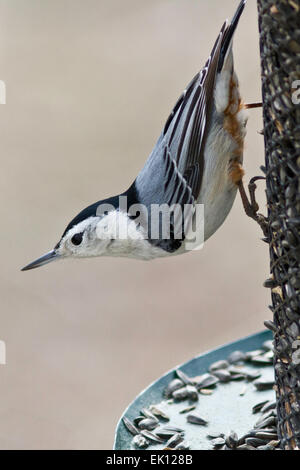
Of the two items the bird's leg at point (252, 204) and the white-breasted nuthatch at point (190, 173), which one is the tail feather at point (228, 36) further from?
the bird's leg at point (252, 204)

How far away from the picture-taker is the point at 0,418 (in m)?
4.63

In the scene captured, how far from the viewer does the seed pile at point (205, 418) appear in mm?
1904

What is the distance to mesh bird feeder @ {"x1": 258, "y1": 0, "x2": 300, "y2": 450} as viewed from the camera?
5.12ft

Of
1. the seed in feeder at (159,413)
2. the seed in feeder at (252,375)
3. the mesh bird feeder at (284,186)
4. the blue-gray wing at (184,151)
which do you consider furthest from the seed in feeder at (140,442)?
the blue-gray wing at (184,151)

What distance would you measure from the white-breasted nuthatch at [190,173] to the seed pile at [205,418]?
0.41 metres

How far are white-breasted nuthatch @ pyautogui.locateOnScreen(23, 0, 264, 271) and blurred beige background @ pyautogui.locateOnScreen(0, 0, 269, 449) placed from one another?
Result: 8.71ft

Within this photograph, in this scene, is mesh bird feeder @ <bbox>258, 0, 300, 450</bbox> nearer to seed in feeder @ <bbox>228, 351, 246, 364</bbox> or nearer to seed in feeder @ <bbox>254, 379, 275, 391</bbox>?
seed in feeder @ <bbox>254, 379, 275, 391</bbox>

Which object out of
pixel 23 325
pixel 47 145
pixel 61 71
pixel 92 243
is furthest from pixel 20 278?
pixel 92 243

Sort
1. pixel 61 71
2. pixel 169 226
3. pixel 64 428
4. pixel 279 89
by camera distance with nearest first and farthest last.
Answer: pixel 279 89 → pixel 169 226 → pixel 64 428 → pixel 61 71

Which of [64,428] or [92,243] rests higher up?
[92,243]

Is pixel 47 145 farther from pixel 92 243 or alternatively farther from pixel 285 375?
pixel 285 375

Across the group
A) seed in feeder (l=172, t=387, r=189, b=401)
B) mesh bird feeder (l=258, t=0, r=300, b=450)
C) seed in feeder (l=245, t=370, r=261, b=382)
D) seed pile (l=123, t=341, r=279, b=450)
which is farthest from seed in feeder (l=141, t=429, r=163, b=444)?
seed in feeder (l=245, t=370, r=261, b=382)

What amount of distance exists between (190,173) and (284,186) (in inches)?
19.9
